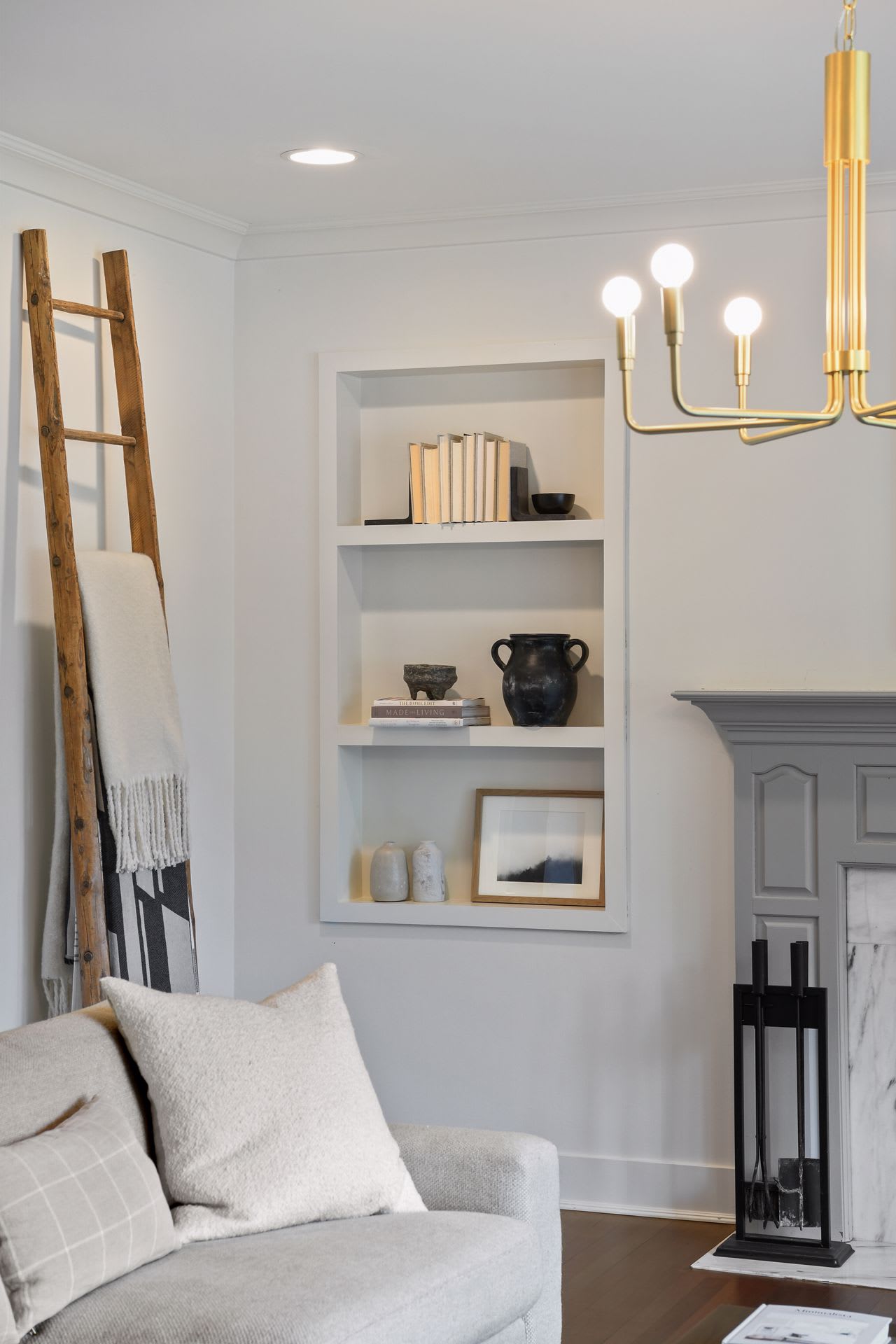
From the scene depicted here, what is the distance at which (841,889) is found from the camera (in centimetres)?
390

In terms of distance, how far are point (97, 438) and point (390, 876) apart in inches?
60.6

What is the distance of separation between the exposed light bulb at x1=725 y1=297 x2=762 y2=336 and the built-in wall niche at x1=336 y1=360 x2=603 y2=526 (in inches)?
75.5

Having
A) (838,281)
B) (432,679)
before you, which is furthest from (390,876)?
(838,281)

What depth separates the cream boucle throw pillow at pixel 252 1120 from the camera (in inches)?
95.5

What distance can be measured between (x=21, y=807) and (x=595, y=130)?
2.18m

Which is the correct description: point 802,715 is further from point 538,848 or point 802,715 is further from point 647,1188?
point 647,1188

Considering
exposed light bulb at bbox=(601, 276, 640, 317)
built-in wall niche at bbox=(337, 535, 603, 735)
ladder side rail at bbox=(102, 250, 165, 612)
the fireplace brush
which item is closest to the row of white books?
built-in wall niche at bbox=(337, 535, 603, 735)

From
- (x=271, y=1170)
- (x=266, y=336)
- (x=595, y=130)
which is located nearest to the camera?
(x=271, y=1170)

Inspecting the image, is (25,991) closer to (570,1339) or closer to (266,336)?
(570,1339)

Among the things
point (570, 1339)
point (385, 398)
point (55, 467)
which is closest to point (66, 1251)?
point (570, 1339)

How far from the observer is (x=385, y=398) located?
182 inches

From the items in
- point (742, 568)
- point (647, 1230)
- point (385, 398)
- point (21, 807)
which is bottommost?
point (647, 1230)

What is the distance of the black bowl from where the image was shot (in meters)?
4.29

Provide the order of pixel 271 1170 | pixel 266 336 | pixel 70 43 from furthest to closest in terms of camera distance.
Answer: pixel 266 336 → pixel 70 43 → pixel 271 1170
